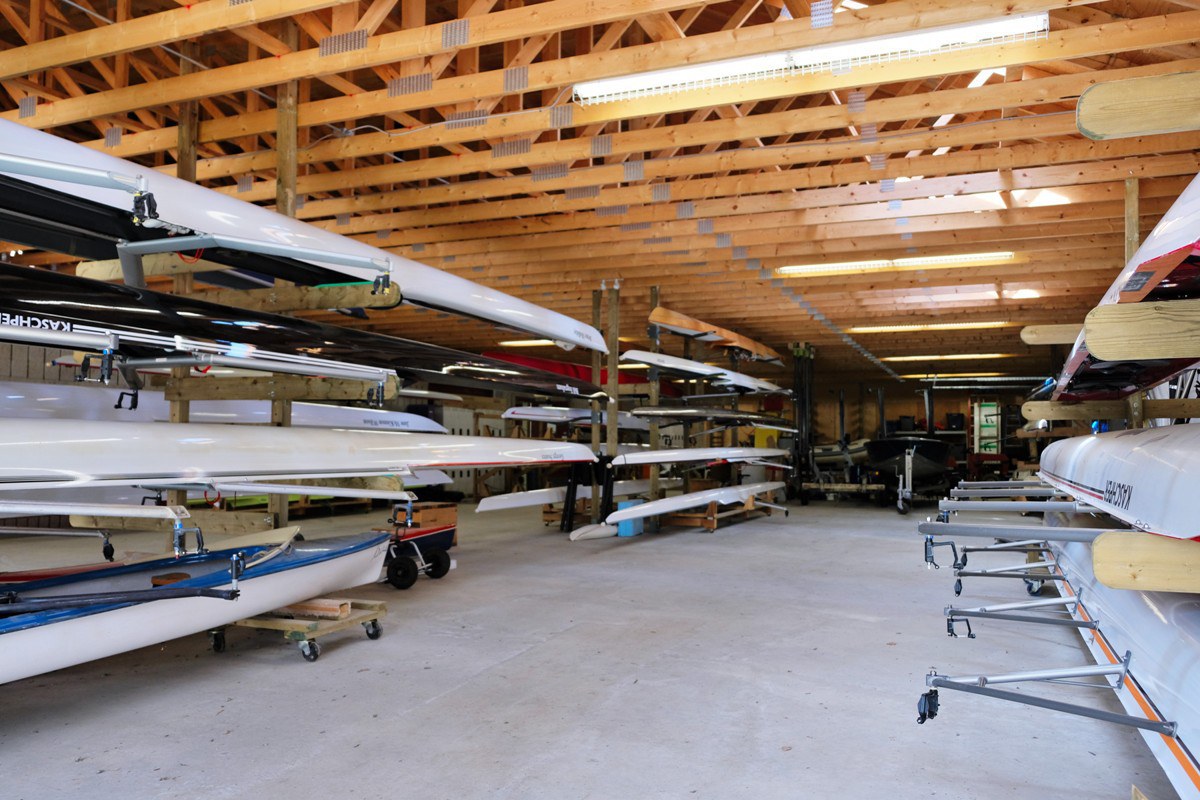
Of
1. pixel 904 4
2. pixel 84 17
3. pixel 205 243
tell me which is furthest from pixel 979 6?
pixel 84 17

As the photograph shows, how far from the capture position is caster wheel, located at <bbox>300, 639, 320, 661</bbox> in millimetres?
3959

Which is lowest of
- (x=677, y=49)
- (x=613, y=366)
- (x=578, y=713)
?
(x=578, y=713)

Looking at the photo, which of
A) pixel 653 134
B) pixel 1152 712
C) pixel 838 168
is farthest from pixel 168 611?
pixel 838 168

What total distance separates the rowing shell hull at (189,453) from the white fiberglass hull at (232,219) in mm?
1068

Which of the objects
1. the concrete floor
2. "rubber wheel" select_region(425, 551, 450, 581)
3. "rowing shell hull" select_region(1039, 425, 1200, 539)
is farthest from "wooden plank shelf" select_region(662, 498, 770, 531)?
"rowing shell hull" select_region(1039, 425, 1200, 539)

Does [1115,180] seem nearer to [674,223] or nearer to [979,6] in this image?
[979,6]

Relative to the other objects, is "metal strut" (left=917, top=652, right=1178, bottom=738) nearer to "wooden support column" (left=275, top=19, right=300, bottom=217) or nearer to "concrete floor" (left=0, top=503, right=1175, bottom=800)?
"concrete floor" (left=0, top=503, right=1175, bottom=800)

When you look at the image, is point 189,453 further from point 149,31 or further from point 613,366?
point 613,366

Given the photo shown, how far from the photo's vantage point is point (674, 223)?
7.39 metres

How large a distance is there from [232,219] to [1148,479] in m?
4.39

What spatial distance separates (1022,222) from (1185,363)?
3.23 m

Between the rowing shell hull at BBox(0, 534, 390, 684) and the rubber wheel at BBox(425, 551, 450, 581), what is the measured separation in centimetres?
133

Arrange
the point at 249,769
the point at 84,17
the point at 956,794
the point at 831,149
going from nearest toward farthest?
the point at 956,794, the point at 249,769, the point at 831,149, the point at 84,17

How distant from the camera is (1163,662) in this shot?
2.40 m
